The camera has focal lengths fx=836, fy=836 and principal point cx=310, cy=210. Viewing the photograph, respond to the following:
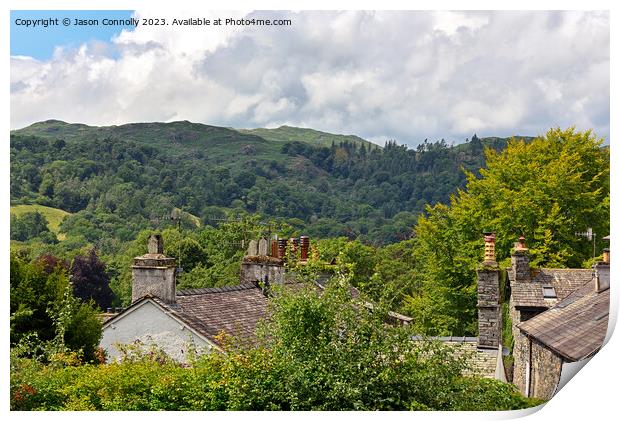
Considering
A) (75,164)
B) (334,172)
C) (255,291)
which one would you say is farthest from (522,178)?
(334,172)

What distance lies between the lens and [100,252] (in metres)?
60.5

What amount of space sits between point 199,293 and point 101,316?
2328mm

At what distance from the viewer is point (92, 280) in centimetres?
5122

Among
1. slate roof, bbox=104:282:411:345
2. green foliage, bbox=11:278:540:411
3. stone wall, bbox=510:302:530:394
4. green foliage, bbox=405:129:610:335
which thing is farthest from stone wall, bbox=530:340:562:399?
green foliage, bbox=405:129:610:335

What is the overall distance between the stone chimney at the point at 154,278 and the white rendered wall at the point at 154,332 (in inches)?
15.3

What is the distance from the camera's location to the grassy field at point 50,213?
57812 millimetres

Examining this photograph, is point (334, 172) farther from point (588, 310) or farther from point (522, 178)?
point (588, 310)

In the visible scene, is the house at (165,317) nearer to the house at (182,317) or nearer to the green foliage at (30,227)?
the house at (182,317)

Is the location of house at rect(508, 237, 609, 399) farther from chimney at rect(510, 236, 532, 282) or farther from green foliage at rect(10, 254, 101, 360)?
green foliage at rect(10, 254, 101, 360)

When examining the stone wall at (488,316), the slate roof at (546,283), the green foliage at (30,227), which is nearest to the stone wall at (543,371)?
the stone wall at (488,316)

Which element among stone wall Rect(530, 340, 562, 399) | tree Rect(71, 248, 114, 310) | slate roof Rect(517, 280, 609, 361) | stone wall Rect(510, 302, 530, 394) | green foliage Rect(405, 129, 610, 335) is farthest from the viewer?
tree Rect(71, 248, 114, 310)

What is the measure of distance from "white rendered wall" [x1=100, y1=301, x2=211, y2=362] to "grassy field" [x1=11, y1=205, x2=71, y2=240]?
41304 mm

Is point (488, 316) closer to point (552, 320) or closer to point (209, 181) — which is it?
point (552, 320)

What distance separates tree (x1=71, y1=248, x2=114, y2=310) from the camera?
162 ft
